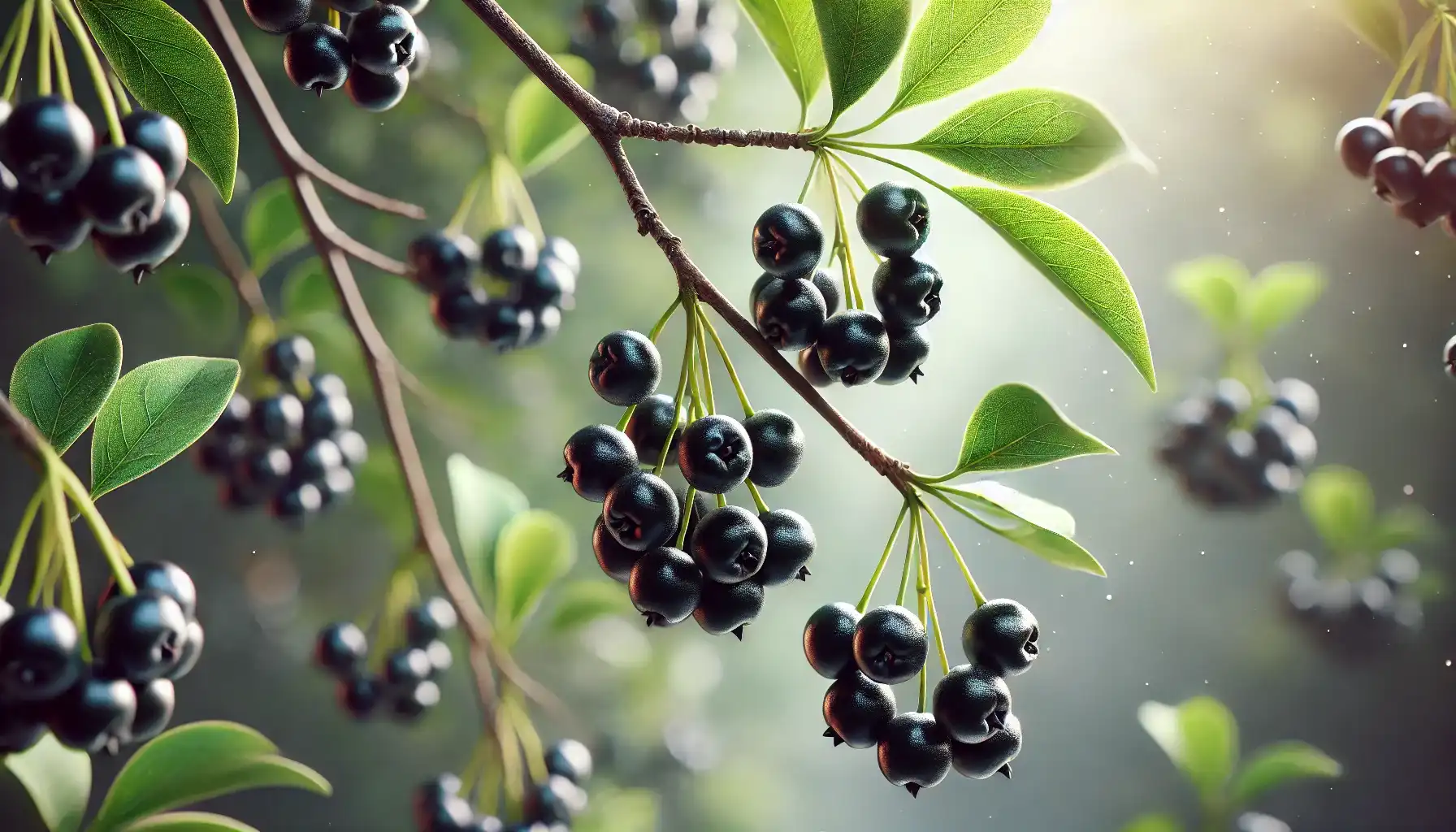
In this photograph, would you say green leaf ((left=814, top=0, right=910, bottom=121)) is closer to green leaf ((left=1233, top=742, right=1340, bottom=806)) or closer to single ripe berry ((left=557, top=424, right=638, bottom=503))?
single ripe berry ((left=557, top=424, right=638, bottom=503))

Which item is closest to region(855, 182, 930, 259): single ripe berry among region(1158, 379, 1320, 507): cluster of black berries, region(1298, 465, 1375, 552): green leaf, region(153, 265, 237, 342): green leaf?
region(153, 265, 237, 342): green leaf

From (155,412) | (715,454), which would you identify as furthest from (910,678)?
(155,412)

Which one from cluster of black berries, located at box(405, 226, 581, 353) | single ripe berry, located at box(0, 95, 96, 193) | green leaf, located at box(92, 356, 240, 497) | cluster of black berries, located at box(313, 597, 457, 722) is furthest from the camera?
cluster of black berries, located at box(313, 597, 457, 722)

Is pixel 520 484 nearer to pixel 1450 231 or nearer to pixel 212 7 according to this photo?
pixel 212 7

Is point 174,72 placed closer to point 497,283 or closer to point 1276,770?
point 497,283

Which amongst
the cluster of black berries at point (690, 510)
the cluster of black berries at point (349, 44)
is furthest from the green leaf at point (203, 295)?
the cluster of black berries at point (690, 510)

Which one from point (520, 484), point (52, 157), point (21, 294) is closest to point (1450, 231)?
point (52, 157)

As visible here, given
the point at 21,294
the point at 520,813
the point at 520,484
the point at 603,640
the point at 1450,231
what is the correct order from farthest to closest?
the point at 603,640 → the point at 520,484 → the point at 21,294 → the point at 520,813 → the point at 1450,231
